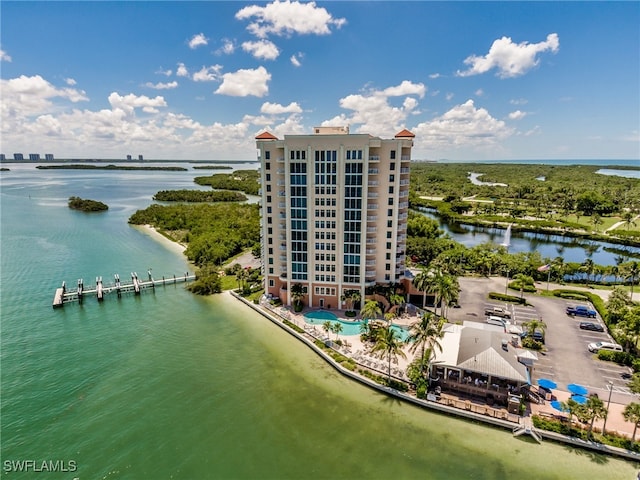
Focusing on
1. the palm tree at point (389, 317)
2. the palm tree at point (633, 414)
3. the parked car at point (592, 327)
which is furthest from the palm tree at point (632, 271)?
the palm tree at point (389, 317)

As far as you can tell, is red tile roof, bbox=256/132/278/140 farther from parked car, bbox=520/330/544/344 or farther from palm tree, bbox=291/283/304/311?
parked car, bbox=520/330/544/344

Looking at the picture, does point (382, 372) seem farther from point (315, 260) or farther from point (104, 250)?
point (104, 250)

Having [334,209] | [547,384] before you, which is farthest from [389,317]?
[547,384]

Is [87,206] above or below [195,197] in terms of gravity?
below

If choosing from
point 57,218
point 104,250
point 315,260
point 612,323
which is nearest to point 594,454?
point 612,323

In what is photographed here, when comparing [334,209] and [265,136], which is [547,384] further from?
[265,136]

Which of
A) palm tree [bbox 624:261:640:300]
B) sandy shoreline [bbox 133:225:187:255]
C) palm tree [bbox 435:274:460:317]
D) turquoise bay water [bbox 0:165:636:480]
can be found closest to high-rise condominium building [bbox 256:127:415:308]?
palm tree [bbox 435:274:460:317]
